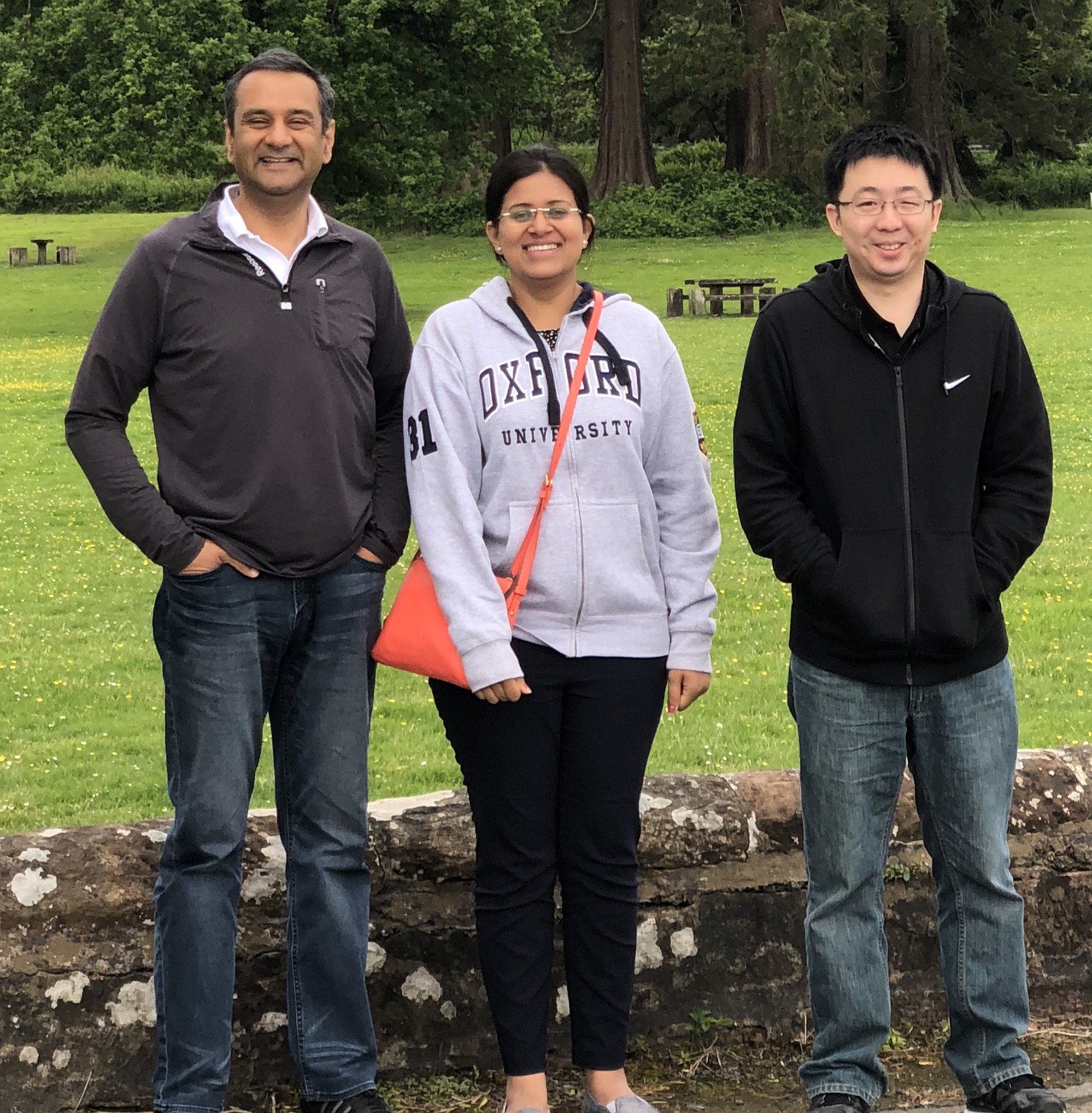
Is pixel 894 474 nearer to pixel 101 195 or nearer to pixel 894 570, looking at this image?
pixel 894 570

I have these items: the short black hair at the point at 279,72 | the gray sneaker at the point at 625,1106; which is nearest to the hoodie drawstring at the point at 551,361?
the short black hair at the point at 279,72

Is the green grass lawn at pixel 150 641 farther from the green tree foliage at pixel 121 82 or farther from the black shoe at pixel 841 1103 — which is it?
the green tree foliage at pixel 121 82

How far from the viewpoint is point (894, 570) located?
335cm

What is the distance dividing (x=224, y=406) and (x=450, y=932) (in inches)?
50.0

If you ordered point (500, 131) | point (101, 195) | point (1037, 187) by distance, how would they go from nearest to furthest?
point (500, 131) < point (1037, 187) < point (101, 195)

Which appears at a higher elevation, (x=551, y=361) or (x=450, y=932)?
(x=551, y=361)

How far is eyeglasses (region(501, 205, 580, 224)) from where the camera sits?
3.53 metres

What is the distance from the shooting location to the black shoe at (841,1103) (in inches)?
133

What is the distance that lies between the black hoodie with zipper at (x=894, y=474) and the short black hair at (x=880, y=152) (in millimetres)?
209

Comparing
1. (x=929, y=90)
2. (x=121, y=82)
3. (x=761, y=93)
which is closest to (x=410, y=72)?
(x=121, y=82)

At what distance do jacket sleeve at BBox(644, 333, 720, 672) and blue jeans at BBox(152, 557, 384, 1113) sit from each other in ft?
2.06

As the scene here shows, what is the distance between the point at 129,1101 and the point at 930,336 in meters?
2.31

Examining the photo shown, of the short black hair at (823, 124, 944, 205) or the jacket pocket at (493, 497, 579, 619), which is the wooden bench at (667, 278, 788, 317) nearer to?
the short black hair at (823, 124, 944, 205)

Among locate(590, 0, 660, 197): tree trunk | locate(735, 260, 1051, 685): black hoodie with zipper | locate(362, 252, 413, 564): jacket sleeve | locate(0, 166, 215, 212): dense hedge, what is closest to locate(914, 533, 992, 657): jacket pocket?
locate(735, 260, 1051, 685): black hoodie with zipper
